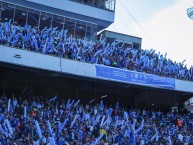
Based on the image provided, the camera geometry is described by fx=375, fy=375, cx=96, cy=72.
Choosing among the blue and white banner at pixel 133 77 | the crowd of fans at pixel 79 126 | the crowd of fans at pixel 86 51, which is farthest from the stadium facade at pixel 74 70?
the crowd of fans at pixel 79 126

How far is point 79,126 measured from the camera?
781 inches

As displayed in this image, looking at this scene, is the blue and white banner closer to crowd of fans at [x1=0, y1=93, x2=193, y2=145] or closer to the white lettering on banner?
the white lettering on banner

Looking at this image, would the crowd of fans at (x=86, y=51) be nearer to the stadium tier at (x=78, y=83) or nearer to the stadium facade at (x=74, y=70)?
the stadium tier at (x=78, y=83)

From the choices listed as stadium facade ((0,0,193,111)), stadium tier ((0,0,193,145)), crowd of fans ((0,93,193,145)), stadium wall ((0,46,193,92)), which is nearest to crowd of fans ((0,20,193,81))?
stadium tier ((0,0,193,145))

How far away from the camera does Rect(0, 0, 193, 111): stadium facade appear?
894 inches

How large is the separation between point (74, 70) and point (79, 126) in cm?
491

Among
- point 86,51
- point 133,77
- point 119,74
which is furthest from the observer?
point 133,77

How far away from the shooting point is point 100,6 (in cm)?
3128

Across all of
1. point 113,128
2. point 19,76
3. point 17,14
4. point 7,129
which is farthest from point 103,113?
point 17,14

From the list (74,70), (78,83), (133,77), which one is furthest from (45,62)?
(133,77)

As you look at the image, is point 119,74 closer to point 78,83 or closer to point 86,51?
point 86,51

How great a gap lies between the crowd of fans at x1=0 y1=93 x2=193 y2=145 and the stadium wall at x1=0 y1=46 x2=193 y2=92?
2017mm

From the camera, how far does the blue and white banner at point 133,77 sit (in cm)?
2442

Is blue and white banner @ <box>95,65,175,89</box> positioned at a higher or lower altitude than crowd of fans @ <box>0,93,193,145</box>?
higher
